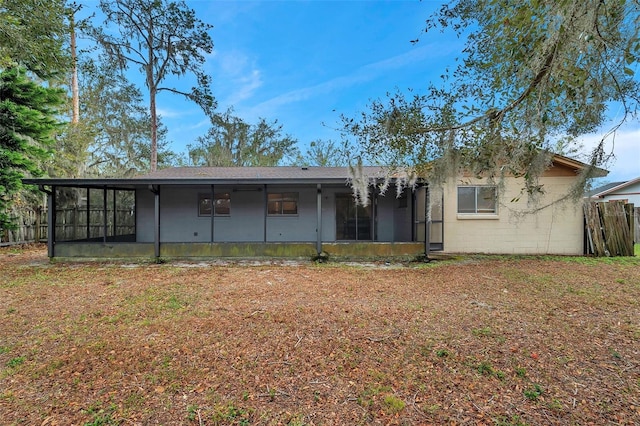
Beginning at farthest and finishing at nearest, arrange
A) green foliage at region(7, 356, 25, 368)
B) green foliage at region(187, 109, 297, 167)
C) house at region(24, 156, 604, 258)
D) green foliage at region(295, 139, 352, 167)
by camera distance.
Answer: green foliage at region(187, 109, 297, 167) → green foliage at region(295, 139, 352, 167) → house at region(24, 156, 604, 258) → green foliage at region(7, 356, 25, 368)

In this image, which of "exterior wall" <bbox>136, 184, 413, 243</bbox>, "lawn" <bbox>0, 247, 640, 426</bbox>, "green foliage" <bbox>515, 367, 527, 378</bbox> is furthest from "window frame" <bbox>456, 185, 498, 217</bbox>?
"green foliage" <bbox>515, 367, 527, 378</bbox>

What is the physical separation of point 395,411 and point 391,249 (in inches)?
259

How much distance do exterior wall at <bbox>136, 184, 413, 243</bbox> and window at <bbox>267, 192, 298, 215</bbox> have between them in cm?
14

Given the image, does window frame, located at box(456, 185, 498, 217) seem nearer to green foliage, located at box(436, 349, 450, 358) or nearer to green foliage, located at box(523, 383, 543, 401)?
green foliage, located at box(436, 349, 450, 358)

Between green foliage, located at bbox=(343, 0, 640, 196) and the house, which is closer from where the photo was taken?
green foliage, located at bbox=(343, 0, 640, 196)

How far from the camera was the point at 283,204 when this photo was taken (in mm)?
10555

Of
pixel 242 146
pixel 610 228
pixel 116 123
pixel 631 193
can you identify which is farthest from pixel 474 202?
pixel 116 123

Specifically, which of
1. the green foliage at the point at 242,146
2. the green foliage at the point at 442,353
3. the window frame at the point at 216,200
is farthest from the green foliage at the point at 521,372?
the green foliage at the point at 242,146

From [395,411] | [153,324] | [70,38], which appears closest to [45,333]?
[153,324]

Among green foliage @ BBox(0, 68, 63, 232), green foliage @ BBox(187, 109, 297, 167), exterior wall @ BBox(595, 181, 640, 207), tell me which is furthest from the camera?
green foliage @ BBox(187, 109, 297, 167)

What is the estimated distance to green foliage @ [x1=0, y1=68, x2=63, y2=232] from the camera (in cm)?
941

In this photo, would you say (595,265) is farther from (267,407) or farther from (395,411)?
(267,407)

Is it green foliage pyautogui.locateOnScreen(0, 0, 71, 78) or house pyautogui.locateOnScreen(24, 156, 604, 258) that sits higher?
green foliage pyautogui.locateOnScreen(0, 0, 71, 78)

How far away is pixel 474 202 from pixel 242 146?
61.0ft
